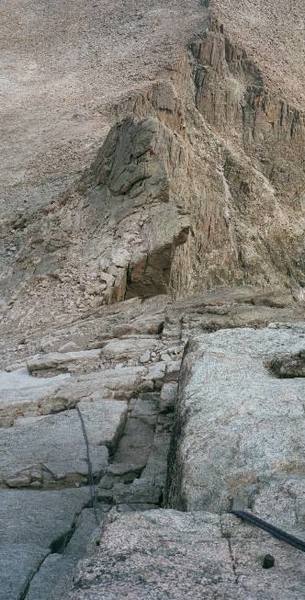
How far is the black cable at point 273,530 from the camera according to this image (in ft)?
8.07

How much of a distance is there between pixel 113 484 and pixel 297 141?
816 inches

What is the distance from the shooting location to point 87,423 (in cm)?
539

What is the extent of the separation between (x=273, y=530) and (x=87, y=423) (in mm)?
3024

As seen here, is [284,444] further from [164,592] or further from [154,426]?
[154,426]

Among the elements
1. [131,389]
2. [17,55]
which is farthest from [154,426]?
[17,55]

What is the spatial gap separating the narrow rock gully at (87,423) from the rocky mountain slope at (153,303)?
24 millimetres

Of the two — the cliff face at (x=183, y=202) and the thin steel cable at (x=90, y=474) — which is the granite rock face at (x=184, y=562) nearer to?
the thin steel cable at (x=90, y=474)

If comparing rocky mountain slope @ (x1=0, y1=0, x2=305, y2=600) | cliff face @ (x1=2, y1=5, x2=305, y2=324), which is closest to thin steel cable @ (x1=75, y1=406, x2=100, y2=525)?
rocky mountain slope @ (x1=0, y1=0, x2=305, y2=600)

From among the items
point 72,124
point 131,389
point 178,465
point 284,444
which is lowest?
point 72,124

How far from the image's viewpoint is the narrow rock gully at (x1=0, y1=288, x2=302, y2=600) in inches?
137

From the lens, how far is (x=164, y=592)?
2.21 metres

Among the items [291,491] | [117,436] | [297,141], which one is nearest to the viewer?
[291,491]

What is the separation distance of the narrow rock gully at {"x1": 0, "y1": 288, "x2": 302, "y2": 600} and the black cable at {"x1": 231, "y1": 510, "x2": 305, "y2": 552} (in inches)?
12.6

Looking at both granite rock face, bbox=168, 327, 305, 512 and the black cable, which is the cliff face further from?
the black cable
